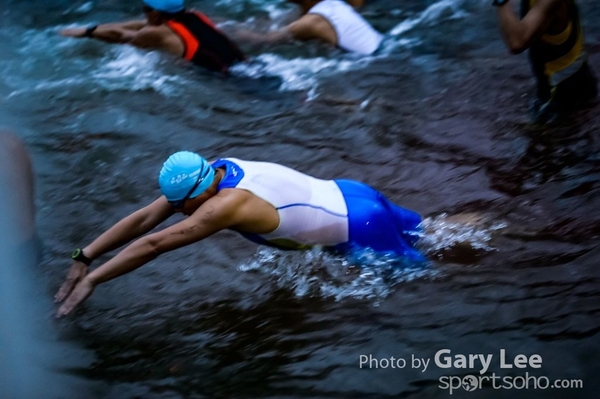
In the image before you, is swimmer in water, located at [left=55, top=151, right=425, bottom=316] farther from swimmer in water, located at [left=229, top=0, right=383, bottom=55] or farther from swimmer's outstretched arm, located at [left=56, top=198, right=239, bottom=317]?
swimmer in water, located at [left=229, top=0, right=383, bottom=55]

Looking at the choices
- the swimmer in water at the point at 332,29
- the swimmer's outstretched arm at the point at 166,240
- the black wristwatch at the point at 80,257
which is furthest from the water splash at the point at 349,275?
the swimmer in water at the point at 332,29

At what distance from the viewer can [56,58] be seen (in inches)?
377

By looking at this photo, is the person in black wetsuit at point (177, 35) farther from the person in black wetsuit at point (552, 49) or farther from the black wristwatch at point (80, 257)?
the black wristwatch at point (80, 257)

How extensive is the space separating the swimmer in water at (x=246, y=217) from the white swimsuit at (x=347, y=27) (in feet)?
12.5

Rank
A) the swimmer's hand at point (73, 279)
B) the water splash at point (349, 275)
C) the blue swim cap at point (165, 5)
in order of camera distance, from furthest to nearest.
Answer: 1. the blue swim cap at point (165, 5)
2. the water splash at point (349, 275)
3. the swimmer's hand at point (73, 279)

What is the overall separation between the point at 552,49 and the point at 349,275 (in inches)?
101

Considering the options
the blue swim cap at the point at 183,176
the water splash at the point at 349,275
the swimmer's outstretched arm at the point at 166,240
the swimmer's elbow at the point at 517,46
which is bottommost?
the water splash at the point at 349,275

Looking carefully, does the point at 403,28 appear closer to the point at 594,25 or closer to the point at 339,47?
the point at 339,47

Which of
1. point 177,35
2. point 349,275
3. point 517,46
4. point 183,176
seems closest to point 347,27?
point 177,35

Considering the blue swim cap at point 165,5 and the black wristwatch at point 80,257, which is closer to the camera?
the black wristwatch at point 80,257

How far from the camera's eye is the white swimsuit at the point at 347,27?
8406mm

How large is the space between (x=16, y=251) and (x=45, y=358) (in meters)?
0.86

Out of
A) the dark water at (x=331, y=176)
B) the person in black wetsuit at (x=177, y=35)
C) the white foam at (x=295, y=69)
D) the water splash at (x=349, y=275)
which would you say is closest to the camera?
the dark water at (x=331, y=176)

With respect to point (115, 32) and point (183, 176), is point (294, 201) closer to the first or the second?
point (183, 176)
